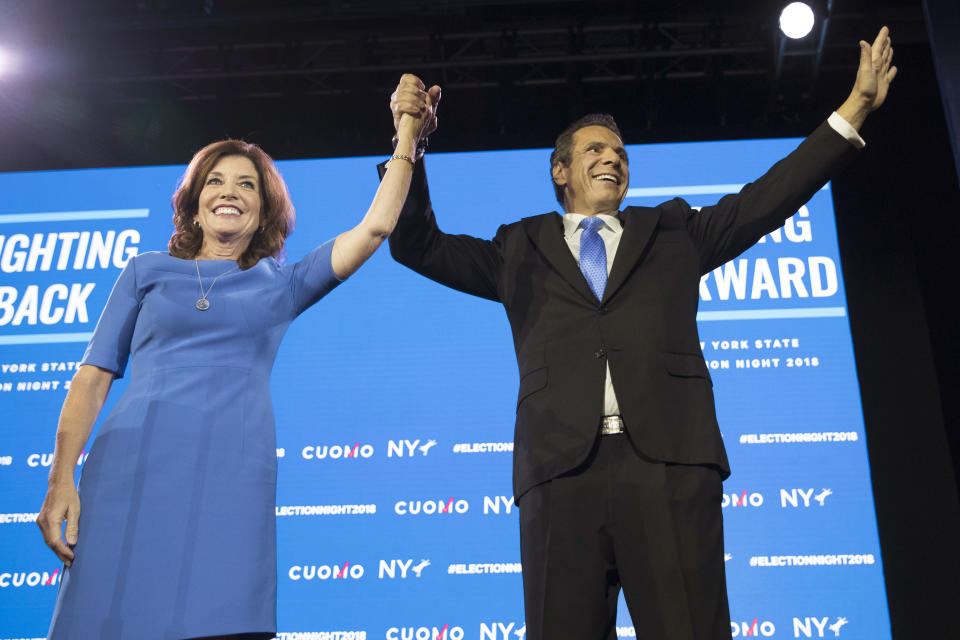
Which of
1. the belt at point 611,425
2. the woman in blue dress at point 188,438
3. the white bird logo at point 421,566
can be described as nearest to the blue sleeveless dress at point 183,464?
the woman in blue dress at point 188,438

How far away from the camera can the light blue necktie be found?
1.88 m

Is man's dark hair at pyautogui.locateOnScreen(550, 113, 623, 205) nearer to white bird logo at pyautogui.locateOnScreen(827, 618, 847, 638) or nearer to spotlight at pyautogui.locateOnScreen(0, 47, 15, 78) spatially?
white bird logo at pyautogui.locateOnScreen(827, 618, 847, 638)

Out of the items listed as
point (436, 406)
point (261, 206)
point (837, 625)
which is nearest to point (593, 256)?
point (261, 206)

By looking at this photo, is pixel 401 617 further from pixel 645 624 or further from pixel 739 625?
pixel 645 624

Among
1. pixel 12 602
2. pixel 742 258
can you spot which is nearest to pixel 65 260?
pixel 12 602

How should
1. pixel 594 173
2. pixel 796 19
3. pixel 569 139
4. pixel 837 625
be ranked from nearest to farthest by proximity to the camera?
pixel 594 173
pixel 569 139
pixel 837 625
pixel 796 19

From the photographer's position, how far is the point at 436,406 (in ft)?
11.4

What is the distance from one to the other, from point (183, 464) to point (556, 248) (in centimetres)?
87

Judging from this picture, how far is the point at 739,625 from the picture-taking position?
308 centimetres

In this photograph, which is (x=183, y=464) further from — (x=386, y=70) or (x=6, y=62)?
(x=6, y=62)

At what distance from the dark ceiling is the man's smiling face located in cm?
189

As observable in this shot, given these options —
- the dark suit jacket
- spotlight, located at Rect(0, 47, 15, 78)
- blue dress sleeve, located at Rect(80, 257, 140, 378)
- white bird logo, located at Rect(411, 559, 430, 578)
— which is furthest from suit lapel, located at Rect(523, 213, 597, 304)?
spotlight, located at Rect(0, 47, 15, 78)

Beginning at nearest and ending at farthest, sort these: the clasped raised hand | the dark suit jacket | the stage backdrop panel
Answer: the dark suit jacket
the clasped raised hand
the stage backdrop panel

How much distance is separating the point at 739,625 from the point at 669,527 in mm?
1713
